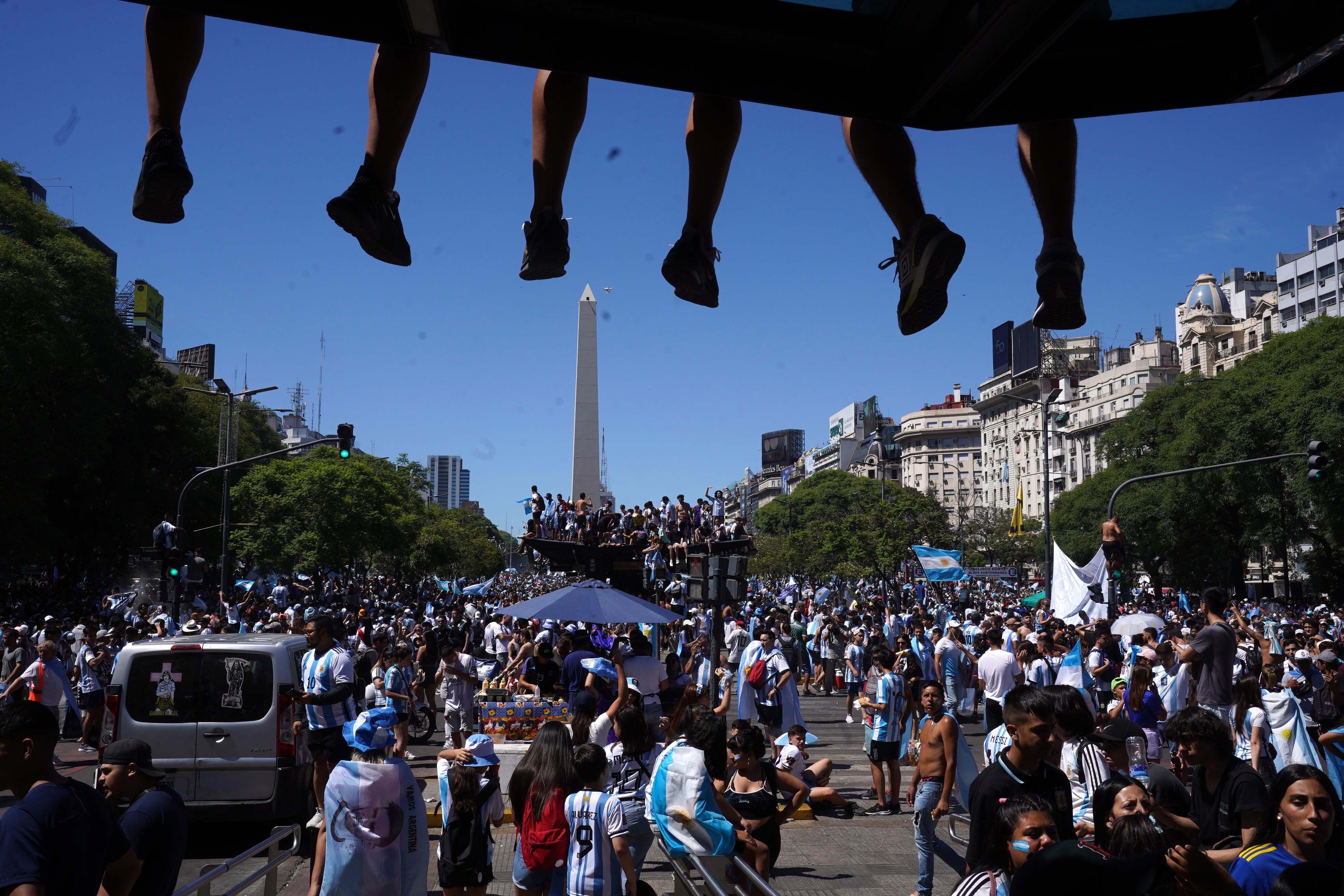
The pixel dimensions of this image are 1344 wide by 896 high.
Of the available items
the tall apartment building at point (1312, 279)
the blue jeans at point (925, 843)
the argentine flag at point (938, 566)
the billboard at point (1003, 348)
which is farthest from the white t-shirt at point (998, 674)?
the billboard at point (1003, 348)

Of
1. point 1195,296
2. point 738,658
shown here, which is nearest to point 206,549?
point 738,658

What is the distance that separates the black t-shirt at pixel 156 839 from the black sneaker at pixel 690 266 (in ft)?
12.1

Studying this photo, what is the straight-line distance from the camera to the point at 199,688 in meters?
9.74

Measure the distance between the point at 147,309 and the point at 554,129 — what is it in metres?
101

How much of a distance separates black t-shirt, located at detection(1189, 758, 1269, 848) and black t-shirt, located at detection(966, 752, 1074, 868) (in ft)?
2.06

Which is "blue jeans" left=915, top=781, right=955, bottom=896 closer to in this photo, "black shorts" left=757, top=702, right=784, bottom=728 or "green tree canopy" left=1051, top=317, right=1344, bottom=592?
"black shorts" left=757, top=702, right=784, bottom=728

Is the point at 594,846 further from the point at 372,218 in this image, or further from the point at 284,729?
the point at 284,729

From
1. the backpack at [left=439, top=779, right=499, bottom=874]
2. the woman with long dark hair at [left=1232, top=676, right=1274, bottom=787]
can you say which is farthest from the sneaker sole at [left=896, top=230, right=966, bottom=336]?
the woman with long dark hair at [left=1232, top=676, right=1274, bottom=787]

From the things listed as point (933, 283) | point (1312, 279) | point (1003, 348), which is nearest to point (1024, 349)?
point (1003, 348)

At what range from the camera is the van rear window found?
31.8ft

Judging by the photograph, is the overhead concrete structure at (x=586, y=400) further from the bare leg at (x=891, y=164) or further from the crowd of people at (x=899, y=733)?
the bare leg at (x=891, y=164)

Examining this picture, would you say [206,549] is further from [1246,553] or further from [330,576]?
[1246,553]

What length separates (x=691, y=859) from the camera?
5.86 meters

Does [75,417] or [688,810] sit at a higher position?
[75,417]
